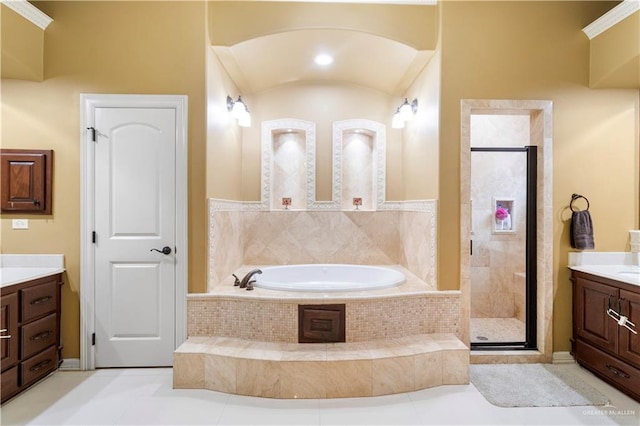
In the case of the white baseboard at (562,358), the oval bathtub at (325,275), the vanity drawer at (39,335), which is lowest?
the white baseboard at (562,358)

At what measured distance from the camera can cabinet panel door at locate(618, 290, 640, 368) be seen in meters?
2.23

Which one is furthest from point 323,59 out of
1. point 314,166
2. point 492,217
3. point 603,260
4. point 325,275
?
point 603,260

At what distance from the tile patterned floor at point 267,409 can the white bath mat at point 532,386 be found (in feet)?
0.23

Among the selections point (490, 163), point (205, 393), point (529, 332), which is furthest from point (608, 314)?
point (205, 393)

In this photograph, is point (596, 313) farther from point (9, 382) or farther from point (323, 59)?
point (9, 382)

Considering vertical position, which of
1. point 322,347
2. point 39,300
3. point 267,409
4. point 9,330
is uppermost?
point 39,300

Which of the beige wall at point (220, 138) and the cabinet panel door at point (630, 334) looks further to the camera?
the beige wall at point (220, 138)

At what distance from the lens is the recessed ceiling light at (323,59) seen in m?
3.19

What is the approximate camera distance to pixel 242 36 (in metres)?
2.72

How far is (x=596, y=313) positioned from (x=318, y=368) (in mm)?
2242

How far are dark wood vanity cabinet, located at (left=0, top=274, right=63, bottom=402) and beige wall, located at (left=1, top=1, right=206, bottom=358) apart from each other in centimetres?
10

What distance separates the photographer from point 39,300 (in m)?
2.43

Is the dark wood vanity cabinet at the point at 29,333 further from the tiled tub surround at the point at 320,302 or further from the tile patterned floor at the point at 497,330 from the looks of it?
the tile patterned floor at the point at 497,330

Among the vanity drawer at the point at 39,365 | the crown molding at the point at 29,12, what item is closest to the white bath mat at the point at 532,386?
the vanity drawer at the point at 39,365
